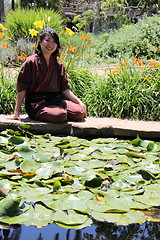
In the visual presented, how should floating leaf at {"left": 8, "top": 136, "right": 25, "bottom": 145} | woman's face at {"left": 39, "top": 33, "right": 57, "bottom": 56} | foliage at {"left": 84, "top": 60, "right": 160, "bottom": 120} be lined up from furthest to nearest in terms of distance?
foliage at {"left": 84, "top": 60, "right": 160, "bottom": 120}, woman's face at {"left": 39, "top": 33, "right": 57, "bottom": 56}, floating leaf at {"left": 8, "top": 136, "right": 25, "bottom": 145}

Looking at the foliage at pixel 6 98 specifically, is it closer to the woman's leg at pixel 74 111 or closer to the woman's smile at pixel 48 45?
the woman's leg at pixel 74 111

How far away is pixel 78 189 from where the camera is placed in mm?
2607

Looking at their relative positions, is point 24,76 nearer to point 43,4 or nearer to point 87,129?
point 87,129

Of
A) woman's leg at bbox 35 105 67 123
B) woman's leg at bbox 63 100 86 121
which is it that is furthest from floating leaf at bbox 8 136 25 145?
woman's leg at bbox 63 100 86 121

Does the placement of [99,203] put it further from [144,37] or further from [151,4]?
[151,4]

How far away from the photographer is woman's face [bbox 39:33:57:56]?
4.08m

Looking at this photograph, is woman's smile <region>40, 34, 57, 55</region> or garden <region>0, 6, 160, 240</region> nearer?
garden <region>0, 6, 160, 240</region>

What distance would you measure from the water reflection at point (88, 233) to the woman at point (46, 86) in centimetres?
213

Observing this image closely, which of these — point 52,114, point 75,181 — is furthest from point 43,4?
point 75,181

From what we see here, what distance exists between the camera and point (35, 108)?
4262 mm

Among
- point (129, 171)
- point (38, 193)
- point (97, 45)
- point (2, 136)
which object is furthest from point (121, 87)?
point (97, 45)

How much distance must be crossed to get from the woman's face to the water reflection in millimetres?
2400

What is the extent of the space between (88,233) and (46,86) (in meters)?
2.44

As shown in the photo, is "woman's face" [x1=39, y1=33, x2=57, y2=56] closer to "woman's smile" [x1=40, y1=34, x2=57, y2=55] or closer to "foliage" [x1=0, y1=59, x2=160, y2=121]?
"woman's smile" [x1=40, y1=34, x2=57, y2=55]
